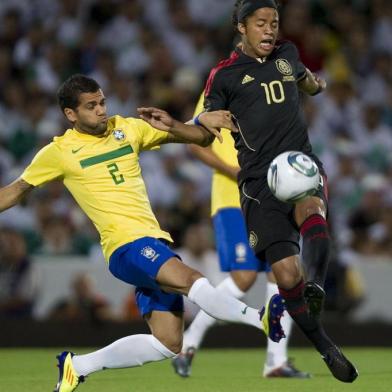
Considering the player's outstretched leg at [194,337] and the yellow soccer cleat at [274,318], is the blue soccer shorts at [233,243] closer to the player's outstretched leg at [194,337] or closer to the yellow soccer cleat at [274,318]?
the player's outstretched leg at [194,337]

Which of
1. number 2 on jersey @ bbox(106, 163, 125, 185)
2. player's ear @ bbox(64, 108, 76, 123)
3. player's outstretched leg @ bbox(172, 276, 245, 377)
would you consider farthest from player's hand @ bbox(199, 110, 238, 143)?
player's outstretched leg @ bbox(172, 276, 245, 377)

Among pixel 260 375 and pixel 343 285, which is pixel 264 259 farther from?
pixel 343 285

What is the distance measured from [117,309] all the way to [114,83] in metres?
3.45

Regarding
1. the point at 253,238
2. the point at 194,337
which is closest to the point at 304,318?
the point at 253,238

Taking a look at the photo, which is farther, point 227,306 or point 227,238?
point 227,238

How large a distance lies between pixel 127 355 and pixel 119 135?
1356 mm

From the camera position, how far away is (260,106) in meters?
7.26

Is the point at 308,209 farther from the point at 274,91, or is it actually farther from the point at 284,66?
the point at 284,66

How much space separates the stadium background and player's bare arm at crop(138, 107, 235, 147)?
5359mm

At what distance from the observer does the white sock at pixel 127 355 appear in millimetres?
6988

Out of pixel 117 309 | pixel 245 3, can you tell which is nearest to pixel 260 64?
pixel 245 3

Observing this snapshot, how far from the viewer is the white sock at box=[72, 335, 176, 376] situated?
6.99 m

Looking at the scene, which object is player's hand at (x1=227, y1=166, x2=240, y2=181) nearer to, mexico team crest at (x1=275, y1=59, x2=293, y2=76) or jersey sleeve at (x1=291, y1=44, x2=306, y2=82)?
jersey sleeve at (x1=291, y1=44, x2=306, y2=82)

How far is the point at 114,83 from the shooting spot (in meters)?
15.0
